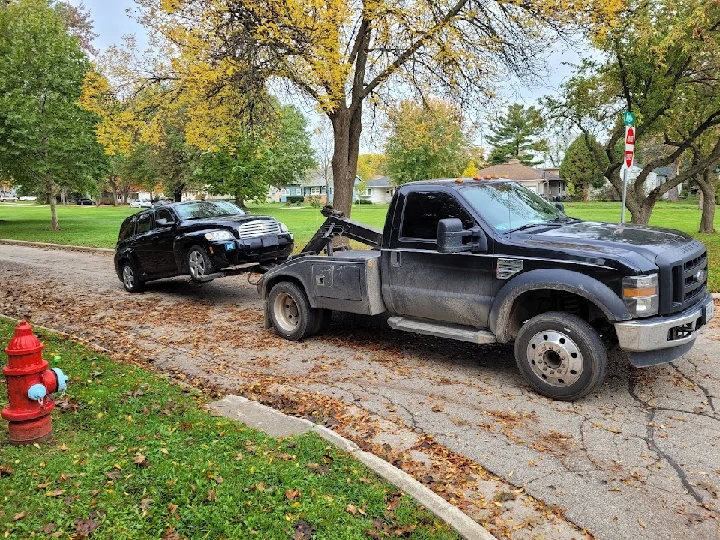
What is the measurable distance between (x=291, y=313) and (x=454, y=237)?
304cm

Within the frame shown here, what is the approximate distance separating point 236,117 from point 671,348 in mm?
11440

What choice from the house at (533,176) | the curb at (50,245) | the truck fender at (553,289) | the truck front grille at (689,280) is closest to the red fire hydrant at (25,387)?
the truck fender at (553,289)

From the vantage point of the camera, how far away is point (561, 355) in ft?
16.5

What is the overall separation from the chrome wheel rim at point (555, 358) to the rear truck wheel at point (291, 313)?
2.99 metres

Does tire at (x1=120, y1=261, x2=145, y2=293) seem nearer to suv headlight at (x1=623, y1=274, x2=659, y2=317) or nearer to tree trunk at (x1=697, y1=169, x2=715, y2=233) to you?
suv headlight at (x1=623, y1=274, x2=659, y2=317)

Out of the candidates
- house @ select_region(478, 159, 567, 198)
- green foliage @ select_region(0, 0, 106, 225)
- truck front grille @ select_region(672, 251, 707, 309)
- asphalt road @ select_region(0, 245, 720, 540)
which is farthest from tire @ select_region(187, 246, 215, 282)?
house @ select_region(478, 159, 567, 198)

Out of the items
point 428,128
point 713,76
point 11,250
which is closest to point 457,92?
point 428,128

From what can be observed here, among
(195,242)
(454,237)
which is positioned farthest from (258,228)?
(454,237)

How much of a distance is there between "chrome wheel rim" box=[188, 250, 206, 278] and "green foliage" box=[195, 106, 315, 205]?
5.38m

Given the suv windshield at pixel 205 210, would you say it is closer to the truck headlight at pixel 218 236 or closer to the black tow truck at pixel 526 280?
the truck headlight at pixel 218 236

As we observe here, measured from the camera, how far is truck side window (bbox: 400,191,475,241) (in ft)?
19.3

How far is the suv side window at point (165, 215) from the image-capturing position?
10539 millimetres

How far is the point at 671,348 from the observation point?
5008mm

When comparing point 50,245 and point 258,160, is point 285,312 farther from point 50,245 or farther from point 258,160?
point 258,160
